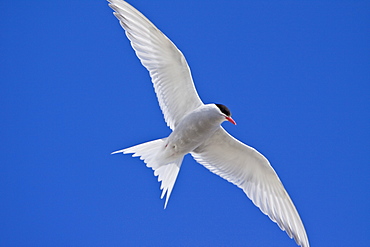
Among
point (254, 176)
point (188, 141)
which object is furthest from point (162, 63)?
point (254, 176)

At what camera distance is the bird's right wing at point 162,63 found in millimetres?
4711

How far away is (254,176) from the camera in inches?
213

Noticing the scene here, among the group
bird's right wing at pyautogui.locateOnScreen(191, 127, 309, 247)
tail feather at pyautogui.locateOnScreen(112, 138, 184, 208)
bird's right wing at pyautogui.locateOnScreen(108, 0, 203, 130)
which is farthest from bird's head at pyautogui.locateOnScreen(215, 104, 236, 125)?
tail feather at pyautogui.locateOnScreen(112, 138, 184, 208)

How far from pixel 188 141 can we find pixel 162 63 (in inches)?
31.1

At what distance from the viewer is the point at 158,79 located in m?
4.95

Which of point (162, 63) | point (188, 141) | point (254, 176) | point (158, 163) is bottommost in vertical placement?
point (158, 163)

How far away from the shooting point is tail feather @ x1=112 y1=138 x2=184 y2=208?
4879 millimetres

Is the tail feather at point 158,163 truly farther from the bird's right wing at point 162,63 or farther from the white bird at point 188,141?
the bird's right wing at point 162,63

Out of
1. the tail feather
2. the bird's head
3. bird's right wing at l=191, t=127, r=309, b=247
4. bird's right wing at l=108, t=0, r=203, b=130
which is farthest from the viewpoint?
bird's right wing at l=191, t=127, r=309, b=247

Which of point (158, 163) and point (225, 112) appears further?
point (158, 163)

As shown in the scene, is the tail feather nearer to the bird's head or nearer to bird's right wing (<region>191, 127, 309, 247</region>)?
bird's right wing (<region>191, 127, 309, 247</region>)

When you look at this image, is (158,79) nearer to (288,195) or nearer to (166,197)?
(166,197)

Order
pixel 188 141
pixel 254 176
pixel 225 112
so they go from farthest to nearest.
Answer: pixel 254 176 → pixel 188 141 → pixel 225 112

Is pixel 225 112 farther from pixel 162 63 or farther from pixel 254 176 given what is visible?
pixel 254 176
